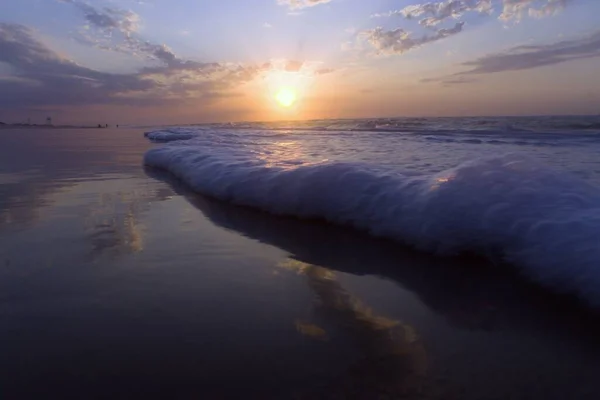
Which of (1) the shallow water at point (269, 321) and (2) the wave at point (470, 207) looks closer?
(1) the shallow water at point (269, 321)

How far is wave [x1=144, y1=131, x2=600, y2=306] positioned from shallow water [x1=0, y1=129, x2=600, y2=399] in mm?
178

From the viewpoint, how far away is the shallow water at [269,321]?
1.52 meters

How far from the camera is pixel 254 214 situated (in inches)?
168

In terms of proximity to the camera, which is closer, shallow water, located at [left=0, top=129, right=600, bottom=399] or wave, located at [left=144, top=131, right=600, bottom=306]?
shallow water, located at [left=0, top=129, right=600, bottom=399]

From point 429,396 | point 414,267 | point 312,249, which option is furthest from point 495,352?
point 312,249

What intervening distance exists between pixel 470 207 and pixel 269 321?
201cm

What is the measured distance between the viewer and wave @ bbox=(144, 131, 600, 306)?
255 centimetres

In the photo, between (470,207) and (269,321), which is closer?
(269,321)

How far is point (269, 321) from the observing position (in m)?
1.99

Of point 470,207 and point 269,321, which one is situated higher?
point 470,207

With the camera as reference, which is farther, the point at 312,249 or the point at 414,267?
the point at 312,249

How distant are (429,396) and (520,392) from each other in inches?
12.7

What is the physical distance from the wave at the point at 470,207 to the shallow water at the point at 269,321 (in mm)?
178

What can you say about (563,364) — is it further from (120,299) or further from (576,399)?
(120,299)
